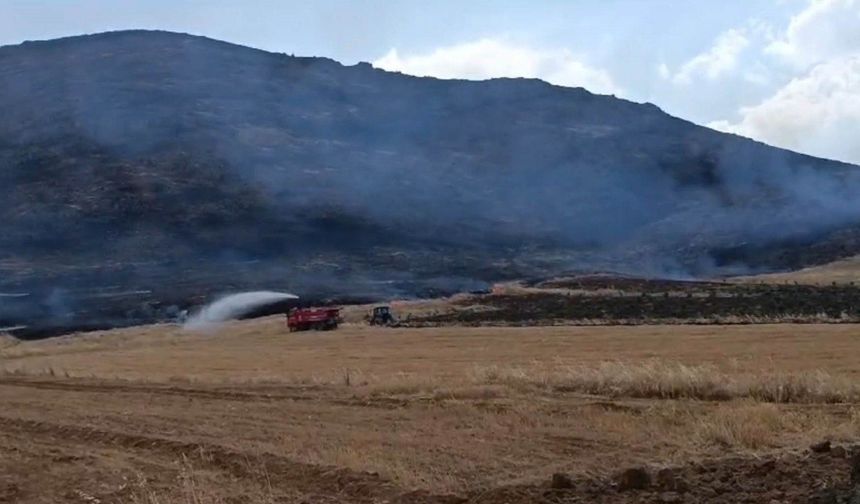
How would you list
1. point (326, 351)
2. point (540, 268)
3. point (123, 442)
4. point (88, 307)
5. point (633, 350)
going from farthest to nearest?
1. point (540, 268)
2. point (88, 307)
3. point (326, 351)
4. point (633, 350)
5. point (123, 442)

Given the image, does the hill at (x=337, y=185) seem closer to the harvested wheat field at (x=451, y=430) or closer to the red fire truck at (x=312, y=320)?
the red fire truck at (x=312, y=320)

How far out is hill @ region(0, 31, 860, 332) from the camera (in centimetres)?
8344

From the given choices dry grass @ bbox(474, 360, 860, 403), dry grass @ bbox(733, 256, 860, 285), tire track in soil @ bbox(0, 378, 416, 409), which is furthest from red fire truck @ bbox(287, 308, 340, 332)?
dry grass @ bbox(474, 360, 860, 403)

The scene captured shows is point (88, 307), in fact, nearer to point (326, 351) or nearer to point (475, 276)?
point (475, 276)

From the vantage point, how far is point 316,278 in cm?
8006

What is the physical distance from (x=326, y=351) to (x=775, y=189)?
76.1 metres

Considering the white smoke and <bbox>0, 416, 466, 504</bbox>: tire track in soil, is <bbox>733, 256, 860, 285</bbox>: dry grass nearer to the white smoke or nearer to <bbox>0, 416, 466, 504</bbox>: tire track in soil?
the white smoke

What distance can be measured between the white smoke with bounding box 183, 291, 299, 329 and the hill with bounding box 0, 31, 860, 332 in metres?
3.62

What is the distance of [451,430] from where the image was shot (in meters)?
15.2

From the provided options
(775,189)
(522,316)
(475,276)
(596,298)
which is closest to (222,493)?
(522,316)

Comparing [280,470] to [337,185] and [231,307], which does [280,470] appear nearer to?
[231,307]

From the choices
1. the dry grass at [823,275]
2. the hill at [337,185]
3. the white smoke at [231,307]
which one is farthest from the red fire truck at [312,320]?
the dry grass at [823,275]

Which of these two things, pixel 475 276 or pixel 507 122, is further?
pixel 507 122

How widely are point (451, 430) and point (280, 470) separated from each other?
3747 mm
